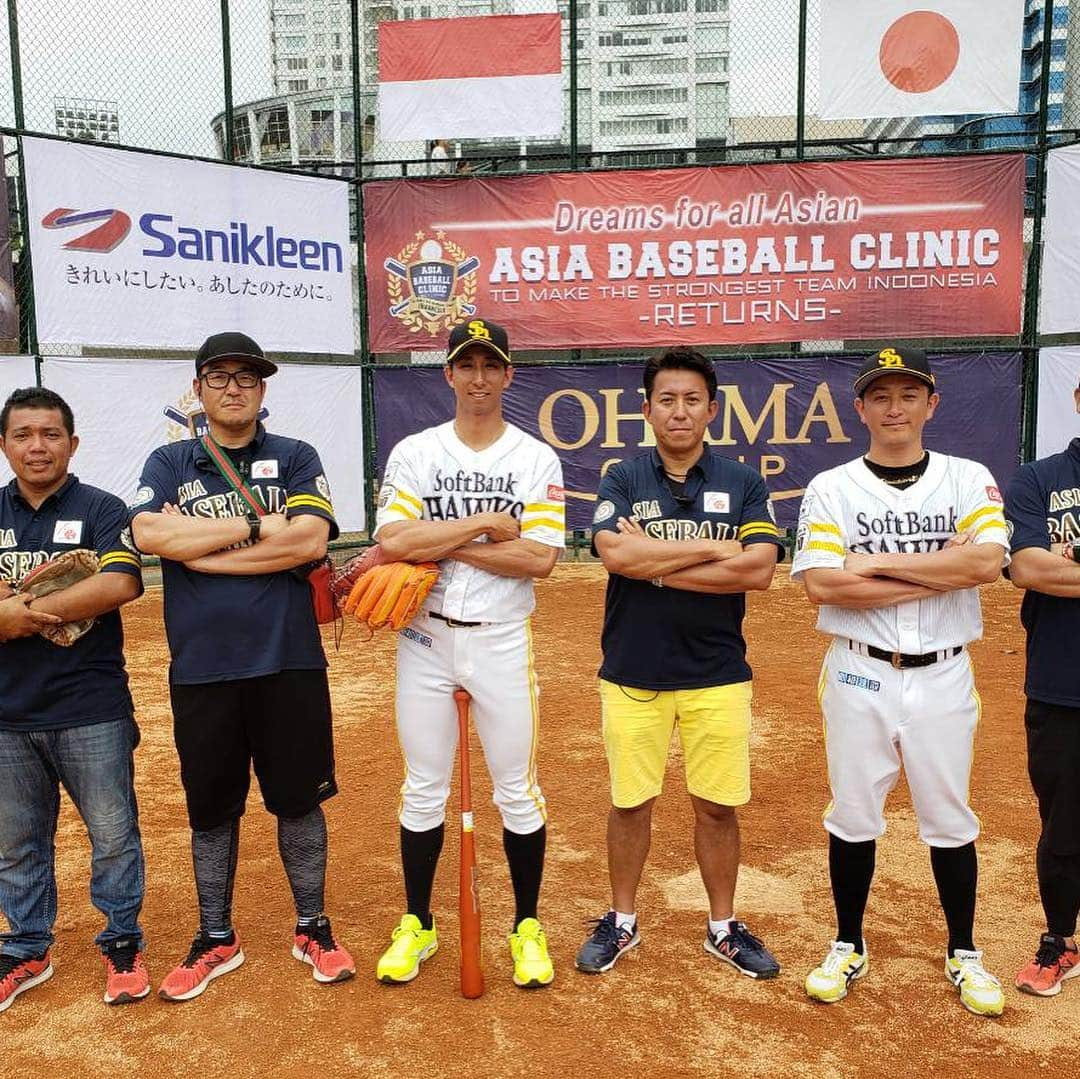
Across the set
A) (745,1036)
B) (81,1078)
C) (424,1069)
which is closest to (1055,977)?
(745,1036)

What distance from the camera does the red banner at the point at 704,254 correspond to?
38.4 ft

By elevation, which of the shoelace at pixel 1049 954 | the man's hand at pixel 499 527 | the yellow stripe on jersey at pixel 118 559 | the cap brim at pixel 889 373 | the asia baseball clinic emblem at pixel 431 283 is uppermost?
the asia baseball clinic emblem at pixel 431 283

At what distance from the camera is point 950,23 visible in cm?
1159

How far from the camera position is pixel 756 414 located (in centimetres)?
1212

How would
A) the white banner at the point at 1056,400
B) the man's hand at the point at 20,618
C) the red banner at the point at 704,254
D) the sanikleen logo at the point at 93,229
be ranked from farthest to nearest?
the red banner at the point at 704,254 → the white banner at the point at 1056,400 → the sanikleen logo at the point at 93,229 → the man's hand at the point at 20,618

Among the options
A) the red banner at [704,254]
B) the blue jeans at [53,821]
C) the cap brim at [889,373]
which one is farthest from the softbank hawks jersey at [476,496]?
the red banner at [704,254]

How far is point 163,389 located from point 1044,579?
9.93 metres

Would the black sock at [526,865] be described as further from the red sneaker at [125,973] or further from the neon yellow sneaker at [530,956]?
the red sneaker at [125,973]

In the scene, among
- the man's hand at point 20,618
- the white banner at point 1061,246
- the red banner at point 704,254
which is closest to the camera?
the man's hand at point 20,618

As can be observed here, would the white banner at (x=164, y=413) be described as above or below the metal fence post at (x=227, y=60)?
below

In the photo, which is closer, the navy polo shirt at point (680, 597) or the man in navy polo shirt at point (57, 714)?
the man in navy polo shirt at point (57, 714)

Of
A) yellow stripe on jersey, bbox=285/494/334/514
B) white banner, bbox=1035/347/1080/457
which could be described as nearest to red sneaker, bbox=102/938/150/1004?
yellow stripe on jersey, bbox=285/494/334/514

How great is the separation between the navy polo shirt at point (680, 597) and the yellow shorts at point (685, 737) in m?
0.06

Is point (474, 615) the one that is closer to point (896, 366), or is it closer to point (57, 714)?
point (57, 714)
